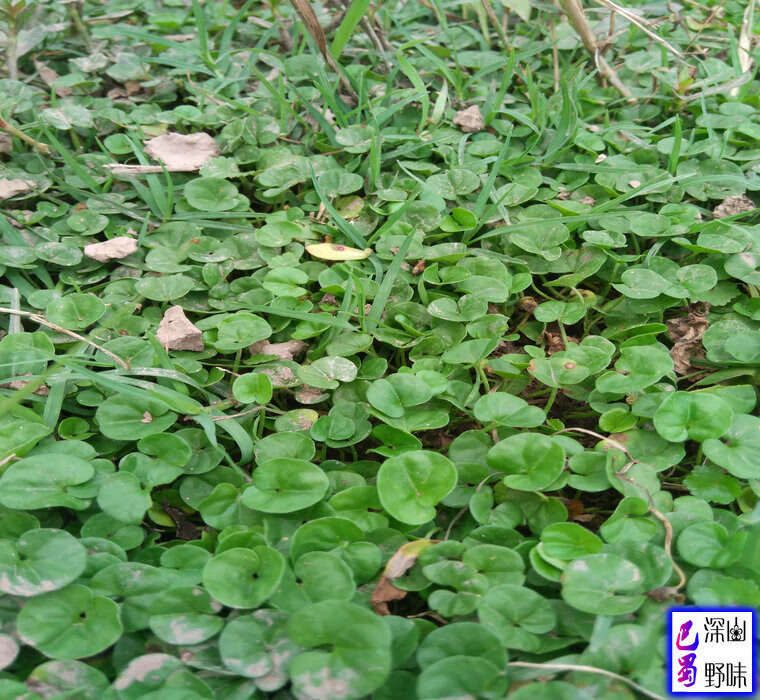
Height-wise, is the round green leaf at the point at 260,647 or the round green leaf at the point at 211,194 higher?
the round green leaf at the point at 211,194

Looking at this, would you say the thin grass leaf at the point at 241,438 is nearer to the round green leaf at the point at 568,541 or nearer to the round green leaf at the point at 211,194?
the round green leaf at the point at 568,541

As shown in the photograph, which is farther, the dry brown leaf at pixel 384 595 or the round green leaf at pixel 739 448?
the round green leaf at pixel 739 448

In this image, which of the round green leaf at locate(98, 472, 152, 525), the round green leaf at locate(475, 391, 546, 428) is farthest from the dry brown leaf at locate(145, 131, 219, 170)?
the round green leaf at locate(475, 391, 546, 428)

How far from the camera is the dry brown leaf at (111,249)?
5.77ft

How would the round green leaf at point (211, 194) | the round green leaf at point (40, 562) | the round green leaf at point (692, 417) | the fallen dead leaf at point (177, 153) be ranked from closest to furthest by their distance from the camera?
1. the round green leaf at point (40, 562)
2. the round green leaf at point (692, 417)
3. the round green leaf at point (211, 194)
4. the fallen dead leaf at point (177, 153)

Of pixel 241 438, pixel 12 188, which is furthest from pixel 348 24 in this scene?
pixel 241 438

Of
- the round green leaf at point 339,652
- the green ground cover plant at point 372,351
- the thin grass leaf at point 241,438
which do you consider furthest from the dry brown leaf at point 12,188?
the round green leaf at point 339,652

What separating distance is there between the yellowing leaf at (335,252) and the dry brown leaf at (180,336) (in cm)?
39

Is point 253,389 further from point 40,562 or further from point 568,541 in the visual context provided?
point 568,541

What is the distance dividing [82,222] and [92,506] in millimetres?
939

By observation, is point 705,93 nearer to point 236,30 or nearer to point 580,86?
point 580,86

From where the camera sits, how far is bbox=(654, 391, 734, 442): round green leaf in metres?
1.28

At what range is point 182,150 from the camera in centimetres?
210

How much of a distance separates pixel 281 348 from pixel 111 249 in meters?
0.59
